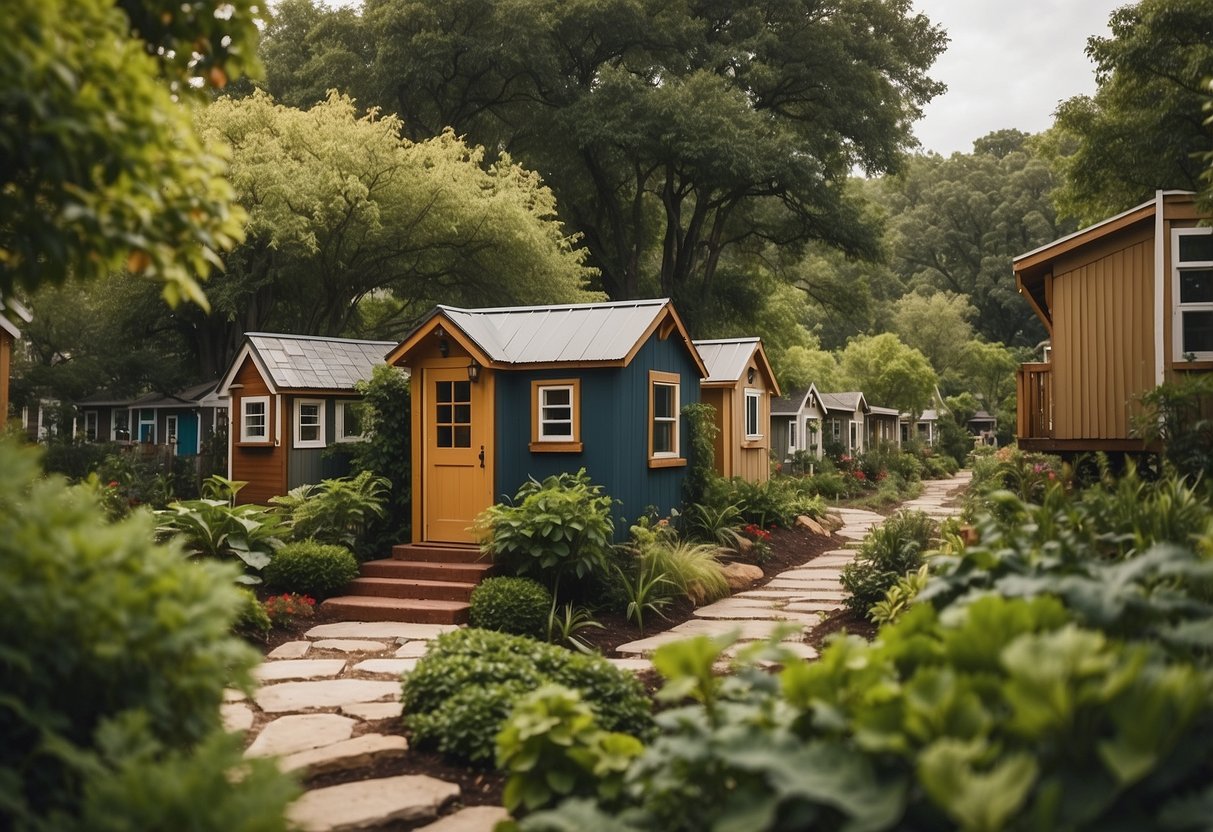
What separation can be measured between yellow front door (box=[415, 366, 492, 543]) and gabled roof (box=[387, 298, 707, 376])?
0.44 meters

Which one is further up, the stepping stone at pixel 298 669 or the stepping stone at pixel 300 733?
the stepping stone at pixel 300 733

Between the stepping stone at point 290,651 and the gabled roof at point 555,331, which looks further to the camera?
the gabled roof at point 555,331

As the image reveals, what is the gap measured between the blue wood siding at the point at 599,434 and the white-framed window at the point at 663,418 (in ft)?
Answer: 0.51

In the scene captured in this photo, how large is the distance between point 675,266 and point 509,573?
18.4 m

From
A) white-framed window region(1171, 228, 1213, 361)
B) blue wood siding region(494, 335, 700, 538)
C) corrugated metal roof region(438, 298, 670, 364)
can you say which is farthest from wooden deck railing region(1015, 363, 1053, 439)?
blue wood siding region(494, 335, 700, 538)

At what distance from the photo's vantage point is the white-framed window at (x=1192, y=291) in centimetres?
1041

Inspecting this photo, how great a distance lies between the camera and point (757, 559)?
1259 cm

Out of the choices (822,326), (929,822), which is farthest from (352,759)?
(822,326)

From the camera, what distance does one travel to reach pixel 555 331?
11.5 m

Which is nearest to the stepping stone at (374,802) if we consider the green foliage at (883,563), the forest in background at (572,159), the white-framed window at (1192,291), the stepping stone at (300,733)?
the stepping stone at (300,733)

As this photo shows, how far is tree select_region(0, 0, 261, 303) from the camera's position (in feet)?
8.75

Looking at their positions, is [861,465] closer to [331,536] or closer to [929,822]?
[331,536]

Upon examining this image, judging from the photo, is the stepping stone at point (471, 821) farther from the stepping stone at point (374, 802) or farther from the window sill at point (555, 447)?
the window sill at point (555, 447)

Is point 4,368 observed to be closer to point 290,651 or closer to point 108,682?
point 290,651
